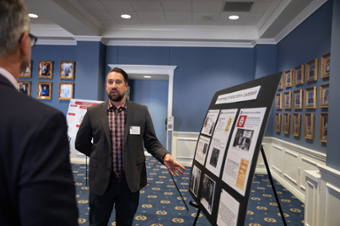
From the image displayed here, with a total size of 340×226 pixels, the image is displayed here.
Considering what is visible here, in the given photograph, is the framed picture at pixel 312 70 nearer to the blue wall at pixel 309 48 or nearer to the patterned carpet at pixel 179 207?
the blue wall at pixel 309 48

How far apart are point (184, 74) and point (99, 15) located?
238 centimetres

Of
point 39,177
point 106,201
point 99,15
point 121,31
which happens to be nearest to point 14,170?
point 39,177

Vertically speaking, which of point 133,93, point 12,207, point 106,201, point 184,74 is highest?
point 184,74

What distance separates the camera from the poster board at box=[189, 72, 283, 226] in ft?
3.72

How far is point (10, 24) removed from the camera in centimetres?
51

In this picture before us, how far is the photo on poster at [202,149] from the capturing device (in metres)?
1.69

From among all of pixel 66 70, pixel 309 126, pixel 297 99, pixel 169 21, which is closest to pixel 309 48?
pixel 297 99

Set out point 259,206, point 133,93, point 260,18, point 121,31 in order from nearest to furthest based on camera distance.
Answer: point 259,206 → point 260,18 → point 121,31 → point 133,93

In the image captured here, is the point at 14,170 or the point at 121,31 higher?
the point at 121,31

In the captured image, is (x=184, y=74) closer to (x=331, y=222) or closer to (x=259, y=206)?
(x=259, y=206)

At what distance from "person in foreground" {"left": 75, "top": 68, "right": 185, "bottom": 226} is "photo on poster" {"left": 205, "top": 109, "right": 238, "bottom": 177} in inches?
9.8

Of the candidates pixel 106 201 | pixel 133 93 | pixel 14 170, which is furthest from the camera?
pixel 133 93

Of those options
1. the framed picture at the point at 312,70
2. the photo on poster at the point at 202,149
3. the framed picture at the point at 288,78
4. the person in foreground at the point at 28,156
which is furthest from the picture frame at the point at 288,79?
the person in foreground at the point at 28,156

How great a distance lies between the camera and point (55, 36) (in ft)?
17.9
